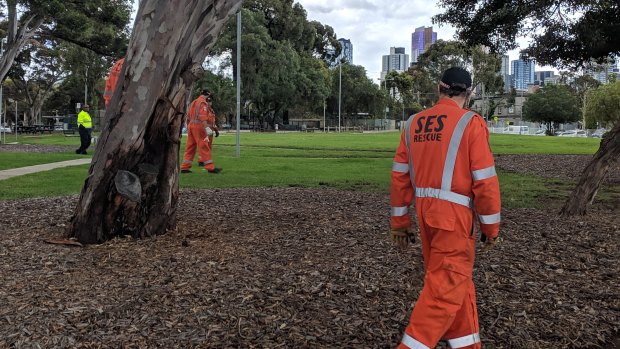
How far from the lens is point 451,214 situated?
3236mm

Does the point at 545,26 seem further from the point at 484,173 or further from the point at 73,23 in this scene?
the point at 73,23

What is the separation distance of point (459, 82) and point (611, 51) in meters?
10.7

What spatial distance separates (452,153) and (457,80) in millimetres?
513

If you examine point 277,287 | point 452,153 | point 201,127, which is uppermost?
point 201,127

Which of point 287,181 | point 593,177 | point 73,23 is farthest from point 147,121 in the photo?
point 73,23

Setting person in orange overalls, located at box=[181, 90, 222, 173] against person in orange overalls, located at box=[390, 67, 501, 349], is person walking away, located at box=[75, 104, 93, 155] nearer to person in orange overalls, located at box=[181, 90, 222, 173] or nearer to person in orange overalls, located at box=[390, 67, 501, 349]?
person in orange overalls, located at box=[181, 90, 222, 173]

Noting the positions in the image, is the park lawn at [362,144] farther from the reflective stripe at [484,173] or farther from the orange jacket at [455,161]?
the reflective stripe at [484,173]

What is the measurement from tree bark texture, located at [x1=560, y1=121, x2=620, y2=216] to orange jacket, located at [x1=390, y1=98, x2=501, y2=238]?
202 inches

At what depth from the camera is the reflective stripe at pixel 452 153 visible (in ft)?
10.7

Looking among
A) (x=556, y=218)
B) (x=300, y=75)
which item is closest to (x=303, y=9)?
(x=300, y=75)

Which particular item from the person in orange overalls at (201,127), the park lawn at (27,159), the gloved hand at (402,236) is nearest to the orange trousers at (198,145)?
the person in orange overalls at (201,127)

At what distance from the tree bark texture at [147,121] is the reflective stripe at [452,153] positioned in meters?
3.45

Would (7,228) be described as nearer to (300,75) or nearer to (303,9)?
(300,75)


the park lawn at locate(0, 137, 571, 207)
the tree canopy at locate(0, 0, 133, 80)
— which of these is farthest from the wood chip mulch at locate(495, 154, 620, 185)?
the tree canopy at locate(0, 0, 133, 80)
